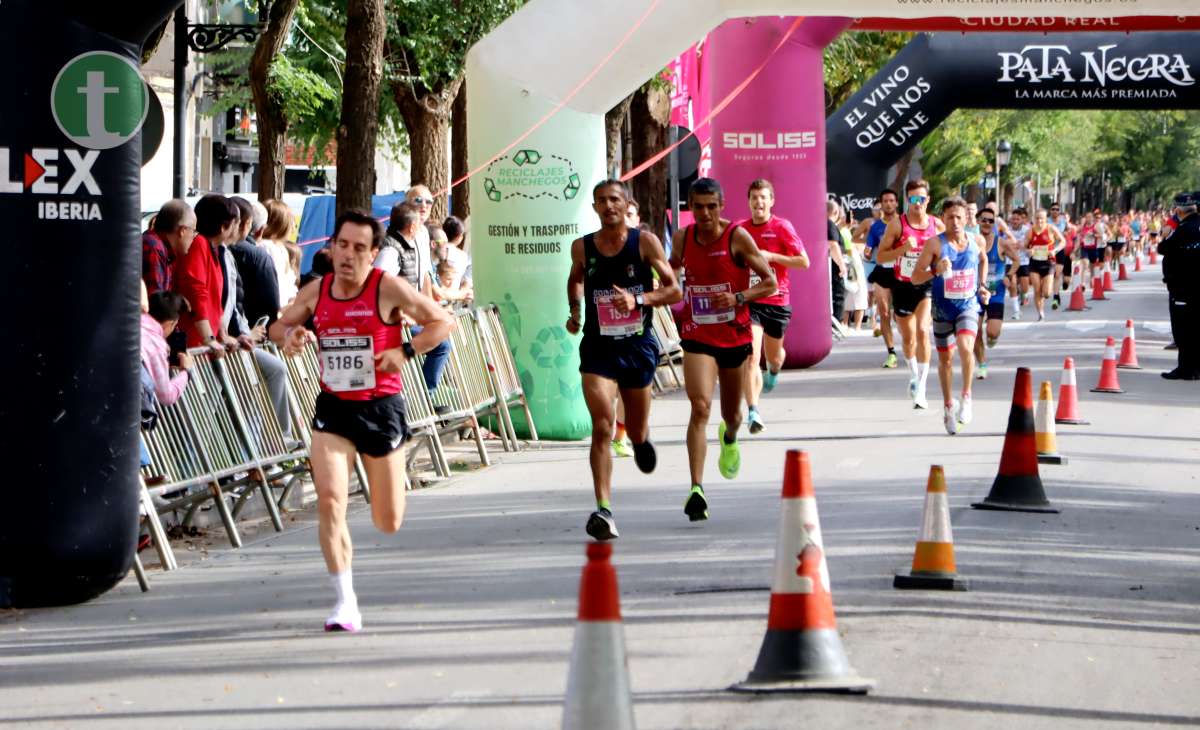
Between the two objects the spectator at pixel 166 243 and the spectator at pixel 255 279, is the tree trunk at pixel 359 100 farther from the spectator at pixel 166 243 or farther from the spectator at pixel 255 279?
the spectator at pixel 166 243

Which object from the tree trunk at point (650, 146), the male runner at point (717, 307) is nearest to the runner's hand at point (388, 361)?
the male runner at point (717, 307)

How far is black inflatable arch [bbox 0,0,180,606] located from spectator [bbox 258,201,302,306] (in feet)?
14.0

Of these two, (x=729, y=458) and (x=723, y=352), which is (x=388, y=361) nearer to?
(x=723, y=352)

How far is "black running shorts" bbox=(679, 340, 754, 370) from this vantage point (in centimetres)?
1141

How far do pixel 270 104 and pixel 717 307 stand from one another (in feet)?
30.1

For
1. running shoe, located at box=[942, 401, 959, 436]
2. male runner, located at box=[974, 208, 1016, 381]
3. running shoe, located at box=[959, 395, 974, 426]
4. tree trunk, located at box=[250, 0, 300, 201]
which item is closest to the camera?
running shoe, located at box=[942, 401, 959, 436]

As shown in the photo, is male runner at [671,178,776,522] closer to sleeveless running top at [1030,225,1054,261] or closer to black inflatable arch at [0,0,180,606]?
black inflatable arch at [0,0,180,606]

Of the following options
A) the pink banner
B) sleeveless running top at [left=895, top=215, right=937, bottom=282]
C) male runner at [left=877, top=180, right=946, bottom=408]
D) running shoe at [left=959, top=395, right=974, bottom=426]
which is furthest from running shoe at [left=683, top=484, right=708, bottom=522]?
the pink banner

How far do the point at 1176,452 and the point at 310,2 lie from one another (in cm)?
1497

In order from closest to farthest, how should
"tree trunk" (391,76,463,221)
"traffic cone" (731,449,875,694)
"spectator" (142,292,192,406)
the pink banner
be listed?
"traffic cone" (731,449,875,694), "spectator" (142,292,192,406), the pink banner, "tree trunk" (391,76,463,221)

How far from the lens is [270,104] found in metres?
19.3

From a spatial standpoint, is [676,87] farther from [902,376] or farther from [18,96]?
[18,96]

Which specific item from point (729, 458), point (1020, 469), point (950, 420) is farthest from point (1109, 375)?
point (729, 458)

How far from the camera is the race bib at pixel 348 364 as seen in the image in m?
8.06
